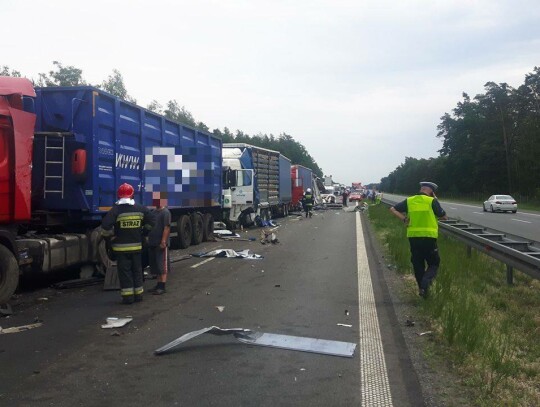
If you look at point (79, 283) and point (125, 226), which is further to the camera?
point (79, 283)

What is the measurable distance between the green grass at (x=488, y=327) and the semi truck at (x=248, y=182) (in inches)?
425

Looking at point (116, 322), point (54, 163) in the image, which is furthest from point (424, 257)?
point (54, 163)

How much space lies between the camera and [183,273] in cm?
1185

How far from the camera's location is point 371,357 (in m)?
5.86

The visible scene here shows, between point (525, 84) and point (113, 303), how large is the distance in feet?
256

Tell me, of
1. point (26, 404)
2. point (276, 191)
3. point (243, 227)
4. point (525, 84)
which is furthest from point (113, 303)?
point (525, 84)

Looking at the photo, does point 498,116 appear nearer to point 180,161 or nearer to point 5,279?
point 180,161

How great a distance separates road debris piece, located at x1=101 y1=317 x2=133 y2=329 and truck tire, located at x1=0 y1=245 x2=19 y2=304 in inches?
69.7

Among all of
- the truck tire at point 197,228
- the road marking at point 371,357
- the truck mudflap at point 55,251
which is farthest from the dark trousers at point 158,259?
the truck tire at point 197,228

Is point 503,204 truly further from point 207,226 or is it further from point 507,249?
point 507,249

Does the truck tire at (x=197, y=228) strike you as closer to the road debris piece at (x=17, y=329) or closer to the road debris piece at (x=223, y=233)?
the road debris piece at (x=223, y=233)

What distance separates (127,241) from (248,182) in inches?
601

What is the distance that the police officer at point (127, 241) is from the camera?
8617mm

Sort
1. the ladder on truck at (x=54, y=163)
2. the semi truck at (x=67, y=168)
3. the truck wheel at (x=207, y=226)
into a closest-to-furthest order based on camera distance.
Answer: the semi truck at (x=67, y=168) < the ladder on truck at (x=54, y=163) < the truck wheel at (x=207, y=226)
